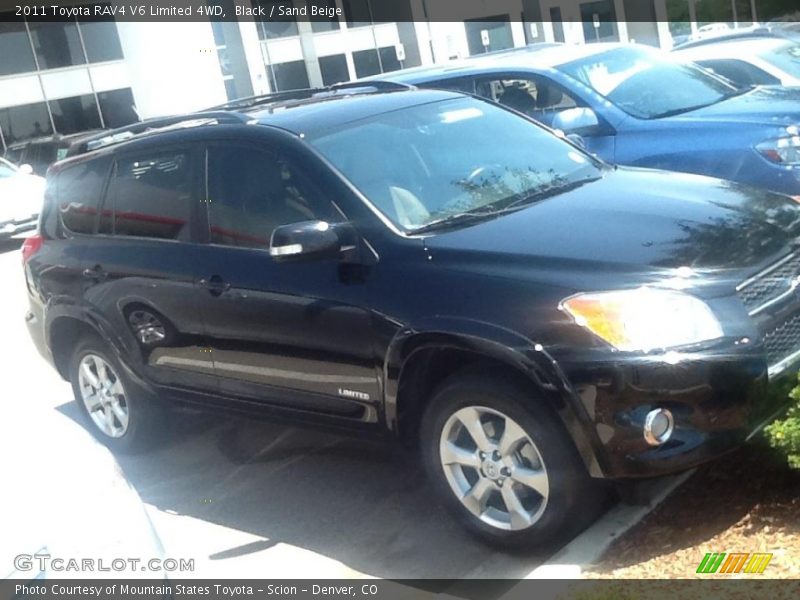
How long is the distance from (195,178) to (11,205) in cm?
1293

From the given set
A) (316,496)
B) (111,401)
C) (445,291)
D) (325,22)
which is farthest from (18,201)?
(325,22)

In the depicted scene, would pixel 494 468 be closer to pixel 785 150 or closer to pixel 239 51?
pixel 785 150

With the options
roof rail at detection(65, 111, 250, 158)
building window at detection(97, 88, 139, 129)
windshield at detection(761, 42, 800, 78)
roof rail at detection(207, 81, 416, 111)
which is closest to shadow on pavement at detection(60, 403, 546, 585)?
roof rail at detection(65, 111, 250, 158)

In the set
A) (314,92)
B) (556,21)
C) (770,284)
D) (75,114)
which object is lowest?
(770,284)

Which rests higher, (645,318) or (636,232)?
(636,232)

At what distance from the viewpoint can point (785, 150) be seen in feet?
24.7

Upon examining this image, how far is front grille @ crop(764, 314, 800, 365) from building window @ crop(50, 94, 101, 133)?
32269 millimetres

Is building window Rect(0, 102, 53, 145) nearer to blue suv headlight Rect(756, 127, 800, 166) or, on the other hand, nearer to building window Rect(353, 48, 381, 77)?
building window Rect(353, 48, 381, 77)

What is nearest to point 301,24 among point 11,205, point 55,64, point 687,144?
point 55,64

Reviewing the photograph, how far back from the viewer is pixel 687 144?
793 centimetres

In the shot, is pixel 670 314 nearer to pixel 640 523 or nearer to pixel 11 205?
pixel 640 523

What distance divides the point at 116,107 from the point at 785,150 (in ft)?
97.8

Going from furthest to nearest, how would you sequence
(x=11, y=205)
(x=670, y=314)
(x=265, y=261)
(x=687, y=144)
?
(x=11, y=205)
(x=687, y=144)
(x=265, y=261)
(x=670, y=314)

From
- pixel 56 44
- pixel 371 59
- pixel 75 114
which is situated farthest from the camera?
pixel 371 59
